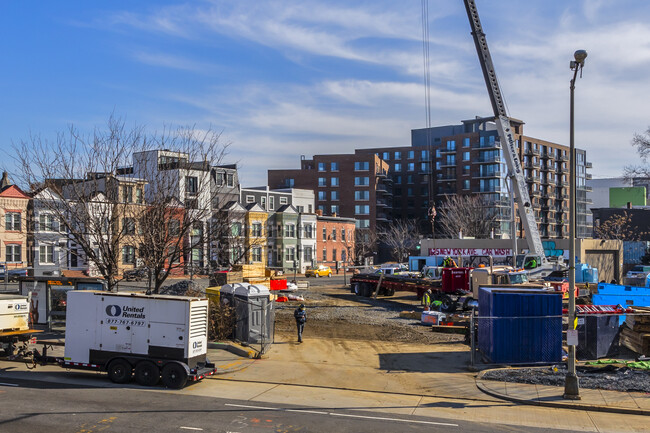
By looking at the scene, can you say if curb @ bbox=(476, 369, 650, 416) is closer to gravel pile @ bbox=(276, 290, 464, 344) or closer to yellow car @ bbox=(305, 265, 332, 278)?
gravel pile @ bbox=(276, 290, 464, 344)

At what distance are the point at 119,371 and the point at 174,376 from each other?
6.29ft

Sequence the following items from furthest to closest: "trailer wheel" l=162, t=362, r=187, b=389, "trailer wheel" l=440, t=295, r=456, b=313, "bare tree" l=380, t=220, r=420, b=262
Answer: "bare tree" l=380, t=220, r=420, b=262 → "trailer wheel" l=440, t=295, r=456, b=313 → "trailer wheel" l=162, t=362, r=187, b=389

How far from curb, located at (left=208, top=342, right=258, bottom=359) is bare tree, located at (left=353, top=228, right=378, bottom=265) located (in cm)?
6442

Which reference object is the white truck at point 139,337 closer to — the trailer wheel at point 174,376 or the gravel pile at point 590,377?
the trailer wheel at point 174,376

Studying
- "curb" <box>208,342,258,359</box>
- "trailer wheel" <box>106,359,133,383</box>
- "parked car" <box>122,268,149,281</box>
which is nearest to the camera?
"trailer wheel" <box>106,359,133,383</box>

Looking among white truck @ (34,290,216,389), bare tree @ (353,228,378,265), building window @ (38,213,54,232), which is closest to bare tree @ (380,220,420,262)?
bare tree @ (353,228,378,265)

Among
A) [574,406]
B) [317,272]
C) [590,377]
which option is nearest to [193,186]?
[590,377]

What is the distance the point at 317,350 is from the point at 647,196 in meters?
123

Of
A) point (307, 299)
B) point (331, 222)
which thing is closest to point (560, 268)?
point (307, 299)

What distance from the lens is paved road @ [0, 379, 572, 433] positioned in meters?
13.7

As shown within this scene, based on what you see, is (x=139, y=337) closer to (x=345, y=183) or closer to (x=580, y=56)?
(x=580, y=56)

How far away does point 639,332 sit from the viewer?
21.4 meters

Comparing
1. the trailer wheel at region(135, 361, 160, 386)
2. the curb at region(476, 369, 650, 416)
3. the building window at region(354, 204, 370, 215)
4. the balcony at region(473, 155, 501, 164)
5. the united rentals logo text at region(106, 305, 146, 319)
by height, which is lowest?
the curb at region(476, 369, 650, 416)

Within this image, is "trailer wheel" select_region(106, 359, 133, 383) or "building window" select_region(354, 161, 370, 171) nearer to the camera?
"trailer wheel" select_region(106, 359, 133, 383)
